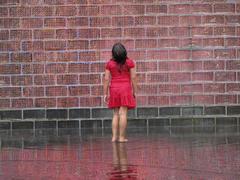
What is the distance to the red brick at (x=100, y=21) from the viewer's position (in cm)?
1678

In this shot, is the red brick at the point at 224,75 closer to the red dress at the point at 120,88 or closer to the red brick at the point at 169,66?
the red brick at the point at 169,66

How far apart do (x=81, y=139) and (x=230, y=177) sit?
5711 millimetres

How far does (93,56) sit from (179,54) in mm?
1643

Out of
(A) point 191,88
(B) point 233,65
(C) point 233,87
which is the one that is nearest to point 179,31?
(A) point 191,88

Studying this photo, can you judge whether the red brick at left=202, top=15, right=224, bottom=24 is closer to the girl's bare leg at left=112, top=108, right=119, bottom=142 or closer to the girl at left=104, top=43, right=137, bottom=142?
the girl at left=104, top=43, right=137, bottom=142

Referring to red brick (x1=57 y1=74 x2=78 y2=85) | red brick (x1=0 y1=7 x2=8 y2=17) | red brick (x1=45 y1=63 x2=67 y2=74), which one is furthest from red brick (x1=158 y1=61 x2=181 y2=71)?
red brick (x1=0 y1=7 x2=8 y2=17)

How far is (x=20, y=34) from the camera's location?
1683 centimetres

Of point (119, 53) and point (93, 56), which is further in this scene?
point (93, 56)

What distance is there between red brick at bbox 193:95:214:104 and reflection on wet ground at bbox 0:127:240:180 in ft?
2.91

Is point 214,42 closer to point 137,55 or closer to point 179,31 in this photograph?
point 179,31

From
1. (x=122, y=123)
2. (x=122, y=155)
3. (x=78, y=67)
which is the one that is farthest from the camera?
Answer: (x=78, y=67)

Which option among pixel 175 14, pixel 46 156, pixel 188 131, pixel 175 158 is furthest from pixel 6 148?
pixel 175 14

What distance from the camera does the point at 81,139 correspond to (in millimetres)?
14852

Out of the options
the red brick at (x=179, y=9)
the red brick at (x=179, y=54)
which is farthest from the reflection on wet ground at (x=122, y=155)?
the red brick at (x=179, y=9)
